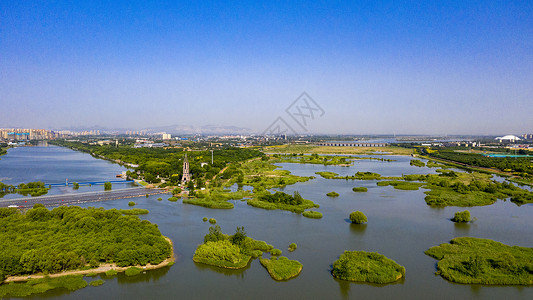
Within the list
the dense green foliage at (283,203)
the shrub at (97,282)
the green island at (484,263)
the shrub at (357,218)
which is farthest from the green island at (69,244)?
the green island at (484,263)

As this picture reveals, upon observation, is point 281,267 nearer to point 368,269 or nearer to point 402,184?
point 368,269

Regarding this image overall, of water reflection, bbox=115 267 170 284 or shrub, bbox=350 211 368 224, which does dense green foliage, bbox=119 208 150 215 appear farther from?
shrub, bbox=350 211 368 224

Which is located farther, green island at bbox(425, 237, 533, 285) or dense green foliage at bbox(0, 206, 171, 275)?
green island at bbox(425, 237, 533, 285)

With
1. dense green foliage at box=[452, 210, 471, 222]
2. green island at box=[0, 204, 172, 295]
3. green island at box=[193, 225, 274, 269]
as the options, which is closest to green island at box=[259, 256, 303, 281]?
green island at box=[193, 225, 274, 269]

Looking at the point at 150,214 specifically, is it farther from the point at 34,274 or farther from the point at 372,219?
the point at 372,219

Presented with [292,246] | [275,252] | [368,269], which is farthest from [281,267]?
[368,269]

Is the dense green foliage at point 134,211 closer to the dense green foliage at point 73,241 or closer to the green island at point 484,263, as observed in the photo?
the dense green foliage at point 73,241

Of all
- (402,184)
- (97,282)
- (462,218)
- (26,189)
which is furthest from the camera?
(402,184)
